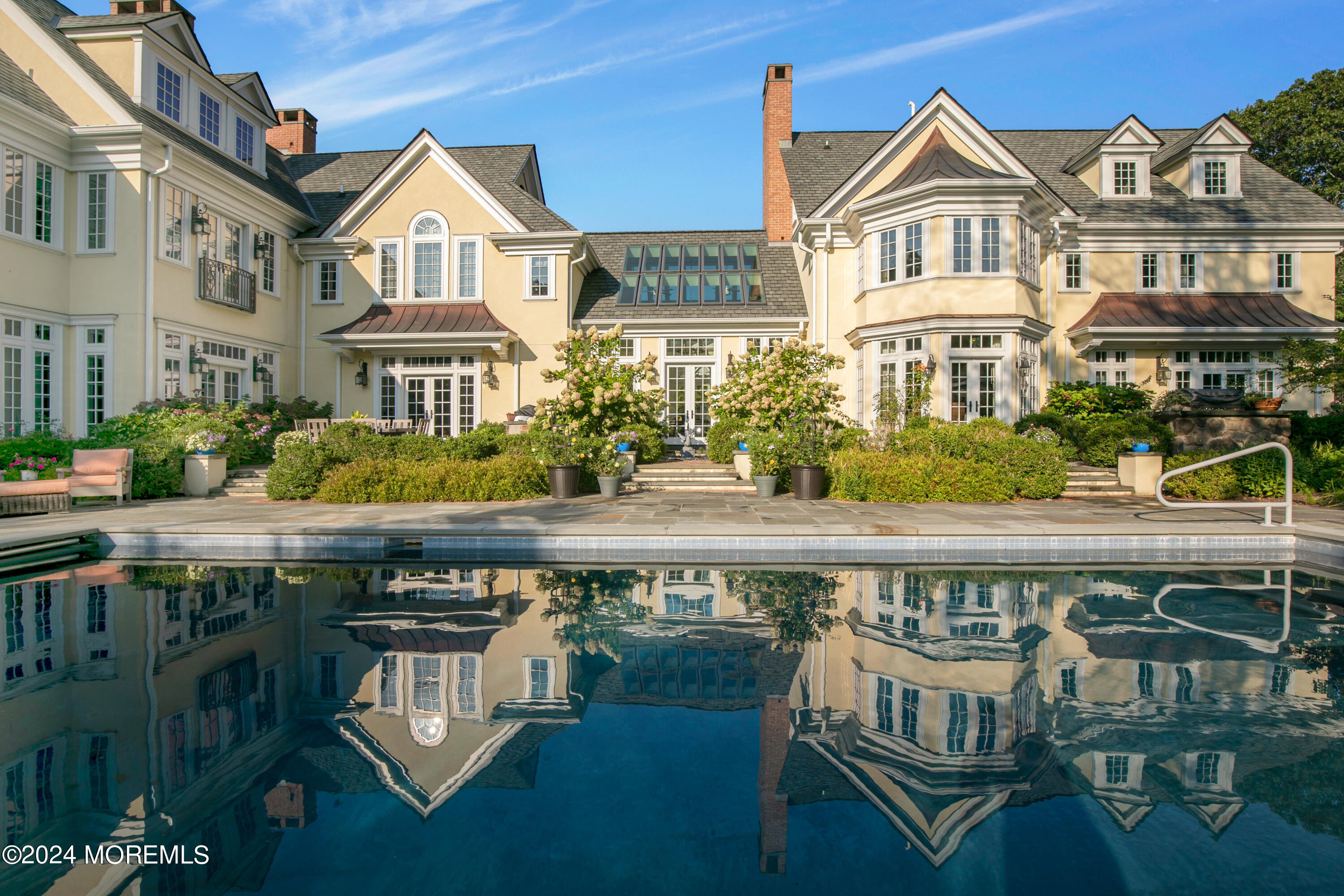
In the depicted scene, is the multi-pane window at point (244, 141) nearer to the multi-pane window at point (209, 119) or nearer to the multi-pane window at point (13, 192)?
the multi-pane window at point (209, 119)

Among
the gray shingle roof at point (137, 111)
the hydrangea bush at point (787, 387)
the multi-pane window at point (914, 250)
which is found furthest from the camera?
the multi-pane window at point (914, 250)

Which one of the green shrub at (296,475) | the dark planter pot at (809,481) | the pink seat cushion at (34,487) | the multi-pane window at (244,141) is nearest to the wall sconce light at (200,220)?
the multi-pane window at (244,141)

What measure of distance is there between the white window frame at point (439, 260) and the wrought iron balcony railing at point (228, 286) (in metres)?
3.65

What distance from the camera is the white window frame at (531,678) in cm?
430

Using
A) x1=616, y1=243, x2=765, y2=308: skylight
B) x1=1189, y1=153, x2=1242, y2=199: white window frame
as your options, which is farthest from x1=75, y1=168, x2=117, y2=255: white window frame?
x1=1189, y1=153, x2=1242, y2=199: white window frame

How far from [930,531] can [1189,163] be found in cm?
1934

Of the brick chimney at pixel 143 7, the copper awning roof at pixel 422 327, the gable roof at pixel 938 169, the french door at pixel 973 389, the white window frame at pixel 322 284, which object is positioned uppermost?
the brick chimney at pixel 143 7

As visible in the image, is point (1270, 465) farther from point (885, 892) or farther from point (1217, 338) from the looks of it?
point (885, 892)

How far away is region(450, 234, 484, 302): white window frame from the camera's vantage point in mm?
19266

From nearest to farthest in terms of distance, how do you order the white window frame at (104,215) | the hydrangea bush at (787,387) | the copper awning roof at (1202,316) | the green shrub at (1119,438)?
the green shrub at (1119,438) < the hydrangea bush at (787,387) < the white window frame at (104,215) < the copper awning roof at (1202,316)

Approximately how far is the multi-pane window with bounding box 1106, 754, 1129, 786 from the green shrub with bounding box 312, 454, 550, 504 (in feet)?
33.4

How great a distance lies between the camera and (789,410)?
14.0m

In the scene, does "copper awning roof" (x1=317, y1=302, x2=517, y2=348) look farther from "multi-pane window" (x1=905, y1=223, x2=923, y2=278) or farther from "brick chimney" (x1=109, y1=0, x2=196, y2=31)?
"multi-pane window" (x1=905, y1=223, x2=923, y2=278)

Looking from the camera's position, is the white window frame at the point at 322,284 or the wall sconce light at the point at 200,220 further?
the white window frame at the point at 322,284
